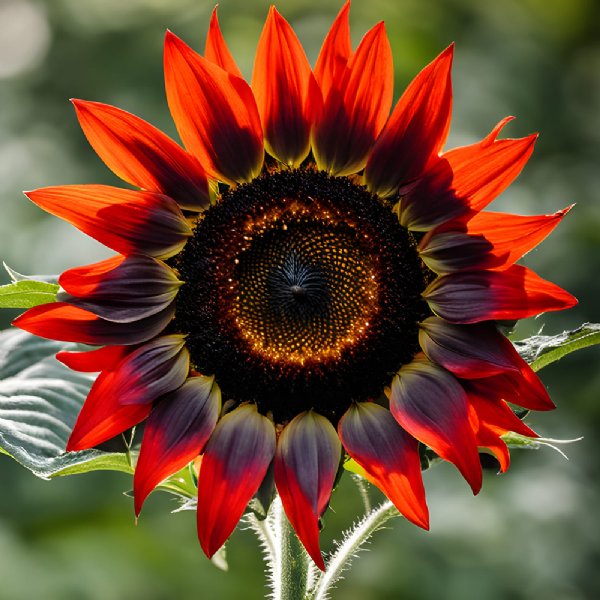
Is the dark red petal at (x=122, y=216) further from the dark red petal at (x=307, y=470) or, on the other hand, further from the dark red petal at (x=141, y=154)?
the dark red petal at (x=307, y=470)

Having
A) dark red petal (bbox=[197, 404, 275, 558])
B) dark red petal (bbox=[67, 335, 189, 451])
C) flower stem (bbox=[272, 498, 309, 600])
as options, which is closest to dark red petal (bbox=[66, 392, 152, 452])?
dark red petal (bbox=[67, 335, 189, 451])

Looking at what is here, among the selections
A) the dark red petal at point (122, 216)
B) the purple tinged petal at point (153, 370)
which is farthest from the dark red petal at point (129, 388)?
the dark red petal at point (122, 216)

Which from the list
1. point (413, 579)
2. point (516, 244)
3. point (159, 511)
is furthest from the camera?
point (159, 511)

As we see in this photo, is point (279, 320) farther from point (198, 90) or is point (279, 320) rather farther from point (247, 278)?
point (198, 90)

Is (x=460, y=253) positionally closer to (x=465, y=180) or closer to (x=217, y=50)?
(x=465, y=180)

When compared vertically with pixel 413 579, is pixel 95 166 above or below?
above

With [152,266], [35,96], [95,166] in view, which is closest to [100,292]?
[152,266]
